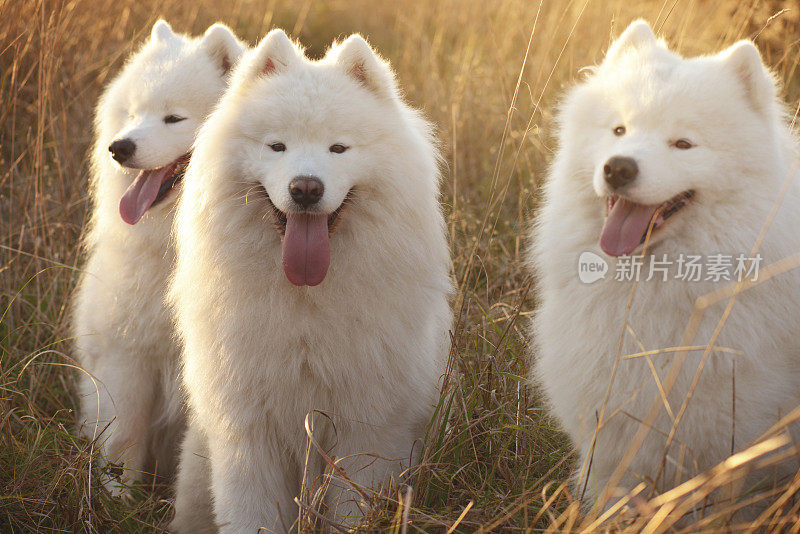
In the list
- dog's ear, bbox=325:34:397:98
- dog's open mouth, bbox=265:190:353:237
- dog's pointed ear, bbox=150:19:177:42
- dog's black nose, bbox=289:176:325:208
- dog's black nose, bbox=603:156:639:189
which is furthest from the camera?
dog's pointed ear, bbox=150:19:177:42

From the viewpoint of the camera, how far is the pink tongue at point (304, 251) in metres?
2.60

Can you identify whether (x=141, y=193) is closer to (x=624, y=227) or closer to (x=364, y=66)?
(x=364, y=66)

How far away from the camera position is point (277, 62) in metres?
2.82

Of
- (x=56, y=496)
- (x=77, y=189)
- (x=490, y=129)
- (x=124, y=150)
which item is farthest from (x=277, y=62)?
(x=490, y=129)

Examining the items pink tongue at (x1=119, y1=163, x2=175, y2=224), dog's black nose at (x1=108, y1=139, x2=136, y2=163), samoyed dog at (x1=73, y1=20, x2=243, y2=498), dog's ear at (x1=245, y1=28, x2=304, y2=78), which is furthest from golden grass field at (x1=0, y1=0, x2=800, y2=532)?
dog's ear at (x1=245, y1=28, x2=304, y2=78)

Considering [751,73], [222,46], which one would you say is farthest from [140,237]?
[751,73]

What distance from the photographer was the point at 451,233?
14.5 feet

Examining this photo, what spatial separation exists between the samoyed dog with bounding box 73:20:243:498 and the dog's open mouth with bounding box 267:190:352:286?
91 cm

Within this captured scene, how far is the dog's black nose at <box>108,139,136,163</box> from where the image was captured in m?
3.24

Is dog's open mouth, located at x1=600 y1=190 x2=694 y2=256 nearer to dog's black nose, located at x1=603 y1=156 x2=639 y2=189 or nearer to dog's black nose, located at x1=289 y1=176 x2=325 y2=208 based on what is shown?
dog's black nose, located at x1=603 y1=156 x2=639 y2=189

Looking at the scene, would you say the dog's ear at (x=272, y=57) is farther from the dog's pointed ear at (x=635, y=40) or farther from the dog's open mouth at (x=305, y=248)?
the dog's pointed ear at (x=635, y=40)

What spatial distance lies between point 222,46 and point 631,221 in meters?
2.15

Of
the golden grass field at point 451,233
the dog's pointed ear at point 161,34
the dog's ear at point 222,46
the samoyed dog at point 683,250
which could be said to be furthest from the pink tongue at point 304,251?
the dog's pointed ear at point 161,34

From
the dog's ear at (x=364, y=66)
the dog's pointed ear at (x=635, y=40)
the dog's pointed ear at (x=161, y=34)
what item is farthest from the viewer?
the dog's pointed ear at (x=161, y=34)
